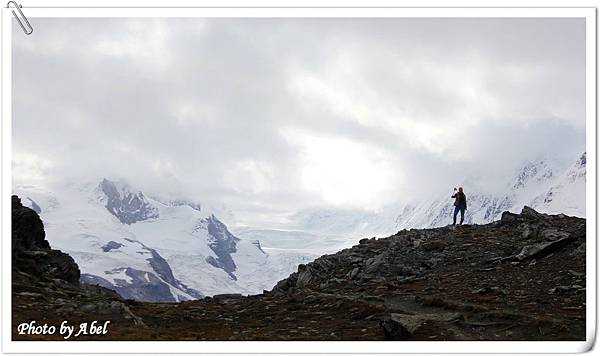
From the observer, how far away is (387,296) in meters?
20.5

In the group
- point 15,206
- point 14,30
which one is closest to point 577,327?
point 14,30

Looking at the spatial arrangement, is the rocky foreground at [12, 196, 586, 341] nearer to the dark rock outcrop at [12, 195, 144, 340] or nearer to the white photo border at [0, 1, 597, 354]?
the dark rock outcrop at [12, 195, 144, 340]

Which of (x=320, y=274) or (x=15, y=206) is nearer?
(x=15, y=206)

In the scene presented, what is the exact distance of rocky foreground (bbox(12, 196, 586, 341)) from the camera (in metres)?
14.2

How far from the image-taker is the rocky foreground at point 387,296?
14180 mm

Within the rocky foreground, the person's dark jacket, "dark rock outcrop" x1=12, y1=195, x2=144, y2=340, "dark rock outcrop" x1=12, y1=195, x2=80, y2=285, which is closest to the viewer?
the rocky foreground

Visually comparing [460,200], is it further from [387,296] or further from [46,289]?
[46,289]

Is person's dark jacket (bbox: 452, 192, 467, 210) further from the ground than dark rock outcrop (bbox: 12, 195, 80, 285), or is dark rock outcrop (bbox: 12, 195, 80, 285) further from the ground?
person's dark jacket (bbox: 452, 192, 467, 210)

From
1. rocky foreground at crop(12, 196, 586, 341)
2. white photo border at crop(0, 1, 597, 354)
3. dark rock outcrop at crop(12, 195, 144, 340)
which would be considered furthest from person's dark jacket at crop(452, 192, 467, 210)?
dark rock outcrop at crop(12, 195, 144, 340)
